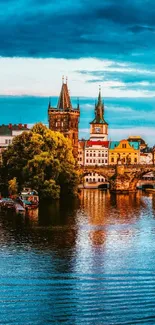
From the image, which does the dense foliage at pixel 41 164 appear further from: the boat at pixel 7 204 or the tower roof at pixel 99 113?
the tower roof at pixel 99 113

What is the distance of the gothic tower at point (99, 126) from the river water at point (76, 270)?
316 ft

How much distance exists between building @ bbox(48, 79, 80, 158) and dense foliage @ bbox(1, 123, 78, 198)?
41.2 m

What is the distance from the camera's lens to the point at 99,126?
157875mm

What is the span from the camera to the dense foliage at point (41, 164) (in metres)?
76.7

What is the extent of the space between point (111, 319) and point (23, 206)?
1675 inches

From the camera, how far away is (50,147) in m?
82.2

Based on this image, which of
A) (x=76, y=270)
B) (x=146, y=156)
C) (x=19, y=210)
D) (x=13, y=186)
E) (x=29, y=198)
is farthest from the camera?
(x=146, y=156)

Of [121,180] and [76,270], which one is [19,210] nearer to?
[76,270]

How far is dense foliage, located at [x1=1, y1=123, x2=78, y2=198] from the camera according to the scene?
7669 centimetres

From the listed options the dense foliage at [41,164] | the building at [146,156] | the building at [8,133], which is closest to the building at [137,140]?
the building at [146,156]

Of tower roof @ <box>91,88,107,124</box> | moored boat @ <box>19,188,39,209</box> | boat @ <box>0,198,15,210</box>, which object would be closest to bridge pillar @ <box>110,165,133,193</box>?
moored boat @ <box>19,188,39,209</box>

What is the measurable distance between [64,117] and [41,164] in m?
52.7

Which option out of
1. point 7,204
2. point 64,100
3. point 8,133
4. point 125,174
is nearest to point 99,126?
point 64,100

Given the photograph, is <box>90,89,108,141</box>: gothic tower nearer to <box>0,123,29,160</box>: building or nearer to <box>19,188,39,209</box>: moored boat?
<box>0,123,29,160</box>: building
